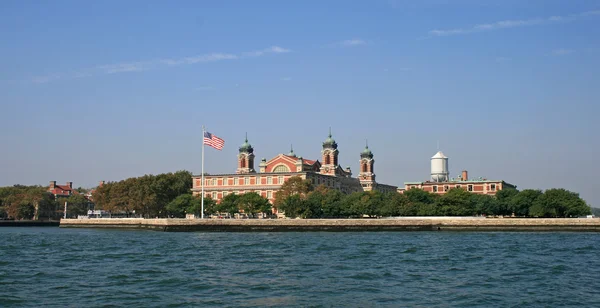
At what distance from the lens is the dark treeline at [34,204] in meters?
146

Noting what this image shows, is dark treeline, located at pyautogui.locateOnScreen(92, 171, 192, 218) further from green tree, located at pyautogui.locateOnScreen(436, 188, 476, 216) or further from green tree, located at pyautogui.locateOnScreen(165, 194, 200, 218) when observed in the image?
green tree, located at pyautogui.locateOnScreen(436, 188, 476, 216)

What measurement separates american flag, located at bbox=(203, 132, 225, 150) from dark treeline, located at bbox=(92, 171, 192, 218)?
139 ft

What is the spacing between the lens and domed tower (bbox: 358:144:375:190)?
5773 inches

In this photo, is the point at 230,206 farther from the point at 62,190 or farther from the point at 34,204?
the point at 62,190

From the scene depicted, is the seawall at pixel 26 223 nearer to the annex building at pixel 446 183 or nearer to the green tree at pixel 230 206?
the green tree at pixel 230 206

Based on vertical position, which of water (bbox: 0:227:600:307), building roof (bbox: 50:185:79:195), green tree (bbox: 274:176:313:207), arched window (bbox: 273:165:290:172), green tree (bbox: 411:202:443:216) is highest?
arched window (bbox: 273:165:290:172)

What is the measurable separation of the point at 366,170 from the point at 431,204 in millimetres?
45656

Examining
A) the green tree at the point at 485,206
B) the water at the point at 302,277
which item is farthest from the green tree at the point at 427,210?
the water at the point at 302,277

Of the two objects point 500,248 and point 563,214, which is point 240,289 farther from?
point 563,214

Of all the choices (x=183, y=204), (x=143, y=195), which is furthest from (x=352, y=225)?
(x=143, y=195)

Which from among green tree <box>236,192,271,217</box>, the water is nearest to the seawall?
green tree <box>236,192,271,217</box>

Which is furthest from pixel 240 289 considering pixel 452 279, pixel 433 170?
pixel 433 170

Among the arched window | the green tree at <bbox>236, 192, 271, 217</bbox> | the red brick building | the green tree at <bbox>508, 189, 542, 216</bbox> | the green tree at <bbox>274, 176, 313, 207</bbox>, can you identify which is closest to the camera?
the green tree at <bbox>508, 189, 542, 216</bbox>

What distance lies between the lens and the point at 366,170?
14862 cm
